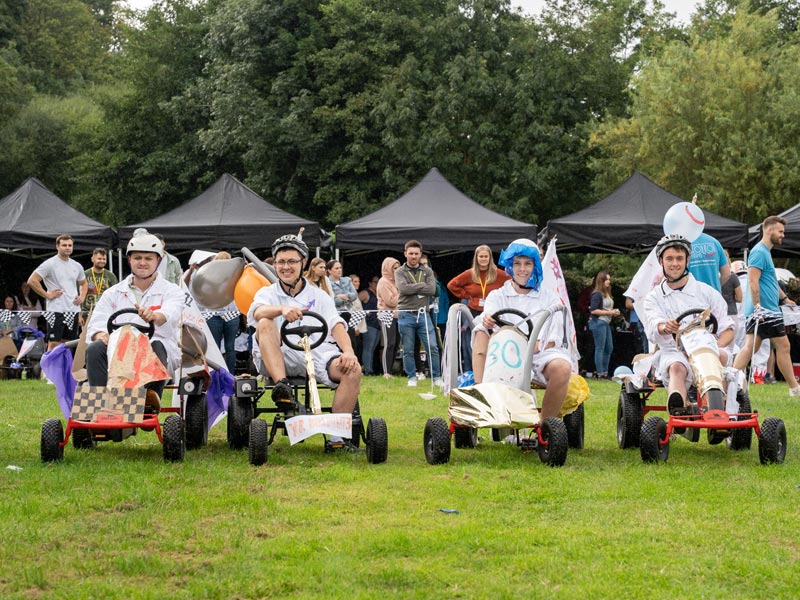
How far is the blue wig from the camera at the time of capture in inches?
317

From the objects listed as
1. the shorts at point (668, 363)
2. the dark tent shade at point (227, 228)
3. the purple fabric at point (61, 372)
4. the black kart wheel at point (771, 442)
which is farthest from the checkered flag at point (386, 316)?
the black kart wheel at point (771, 442)

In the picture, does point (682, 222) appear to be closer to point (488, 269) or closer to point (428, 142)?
point (488, 269)

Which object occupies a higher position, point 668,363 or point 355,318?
point 355,318

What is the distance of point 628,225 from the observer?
16922mm

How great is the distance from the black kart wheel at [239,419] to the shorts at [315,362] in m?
0.28

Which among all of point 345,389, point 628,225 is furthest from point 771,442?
point 628,225

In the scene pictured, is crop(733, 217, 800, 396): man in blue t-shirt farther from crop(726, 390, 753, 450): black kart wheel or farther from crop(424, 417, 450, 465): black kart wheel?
crop(424, 417, 450, 465): black kart wheel

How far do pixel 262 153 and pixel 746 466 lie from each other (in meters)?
26.2

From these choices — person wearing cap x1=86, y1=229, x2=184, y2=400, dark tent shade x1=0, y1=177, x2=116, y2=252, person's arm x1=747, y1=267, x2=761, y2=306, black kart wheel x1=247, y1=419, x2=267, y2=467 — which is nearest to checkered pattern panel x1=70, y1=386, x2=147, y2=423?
person wearing cap x1=86, y1=229, x2=184, y2=400

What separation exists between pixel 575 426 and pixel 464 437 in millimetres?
796

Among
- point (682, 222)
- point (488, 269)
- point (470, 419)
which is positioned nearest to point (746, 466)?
point (470, 419)

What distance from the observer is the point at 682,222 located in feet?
32.6

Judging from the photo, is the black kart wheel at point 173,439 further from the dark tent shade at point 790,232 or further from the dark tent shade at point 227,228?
the dark tent shade at point 790,232

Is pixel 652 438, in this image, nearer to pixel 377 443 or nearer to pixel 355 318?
pixel 377 443
